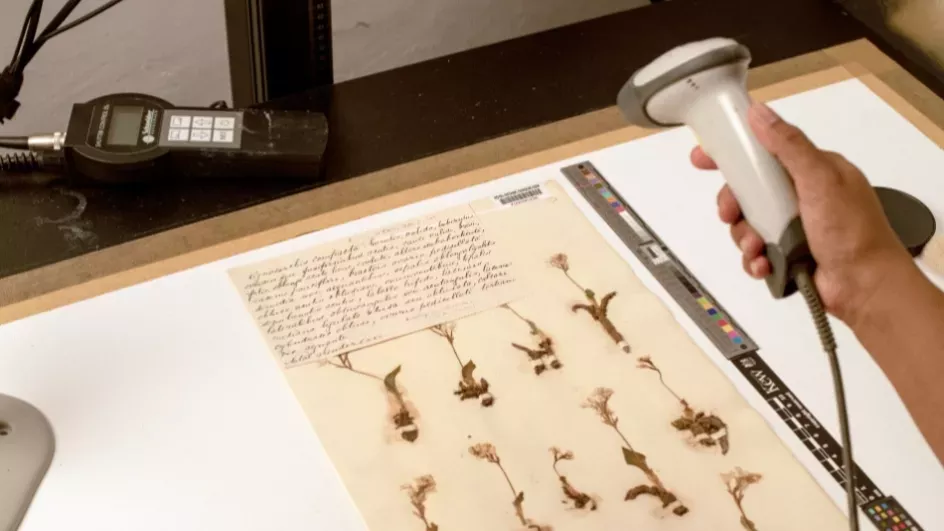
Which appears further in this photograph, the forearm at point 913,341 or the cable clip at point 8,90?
the cable clip at point 8,90

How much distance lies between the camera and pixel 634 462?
0.58m

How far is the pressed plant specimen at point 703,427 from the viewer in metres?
0.59

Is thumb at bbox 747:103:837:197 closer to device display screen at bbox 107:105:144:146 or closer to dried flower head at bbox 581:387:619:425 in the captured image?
dried flower head at bbox 581:387:619:425

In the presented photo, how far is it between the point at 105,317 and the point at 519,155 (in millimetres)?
338

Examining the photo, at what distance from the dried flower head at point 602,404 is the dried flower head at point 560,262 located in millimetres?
111

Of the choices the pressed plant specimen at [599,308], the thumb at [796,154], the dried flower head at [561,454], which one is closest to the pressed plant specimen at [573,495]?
the dried flower head at [561,454]

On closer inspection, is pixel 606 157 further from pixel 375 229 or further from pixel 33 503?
pixel 33 503

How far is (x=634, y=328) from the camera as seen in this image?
26.0 inches

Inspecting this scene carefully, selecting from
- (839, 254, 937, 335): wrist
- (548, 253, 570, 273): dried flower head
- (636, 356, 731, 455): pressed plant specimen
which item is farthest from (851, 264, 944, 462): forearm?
(548, 253, 570, 273): dried flower head

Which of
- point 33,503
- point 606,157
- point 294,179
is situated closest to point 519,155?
point 606,157

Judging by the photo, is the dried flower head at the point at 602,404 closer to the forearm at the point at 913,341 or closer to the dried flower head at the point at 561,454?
the dried flower head at the point at 561,454

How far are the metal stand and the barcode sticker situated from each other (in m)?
0.35

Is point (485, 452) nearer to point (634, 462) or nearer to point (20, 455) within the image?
point (634, 462)

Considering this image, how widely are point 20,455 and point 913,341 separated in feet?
1.70
